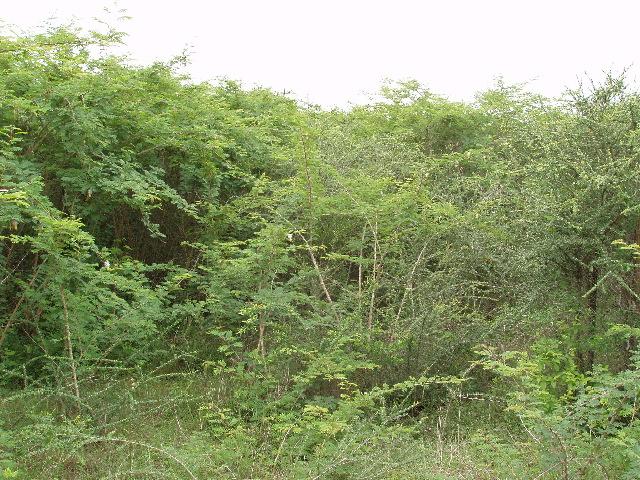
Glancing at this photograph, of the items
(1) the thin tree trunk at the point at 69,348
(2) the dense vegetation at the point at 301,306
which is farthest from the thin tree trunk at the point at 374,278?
(1) the thin tree trunk at the point at 69,348

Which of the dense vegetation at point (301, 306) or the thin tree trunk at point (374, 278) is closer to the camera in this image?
the dense vegetation at point (301, 306)

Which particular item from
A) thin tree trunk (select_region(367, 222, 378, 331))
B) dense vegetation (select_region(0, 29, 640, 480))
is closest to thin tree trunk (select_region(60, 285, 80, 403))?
dense vegetation (select_region(0, 29, 640, 480))

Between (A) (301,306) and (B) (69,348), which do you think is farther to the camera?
(A) (301,306)

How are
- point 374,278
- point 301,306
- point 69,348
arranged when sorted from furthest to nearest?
point 301,306, point 374,278, point 69,348

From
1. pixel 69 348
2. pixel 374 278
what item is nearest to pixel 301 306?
pixel 374 278

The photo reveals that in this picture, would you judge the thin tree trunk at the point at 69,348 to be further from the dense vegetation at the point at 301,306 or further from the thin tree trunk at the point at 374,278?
the thin tree trunk at the point at 374,278

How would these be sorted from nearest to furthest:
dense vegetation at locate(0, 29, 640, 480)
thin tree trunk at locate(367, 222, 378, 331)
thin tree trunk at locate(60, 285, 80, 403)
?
1. dense vegetation at locate(0, 29, 640, 480)
2. thin tree trunk at locate(60, 285, 80, 403)
3. thin tree trunk at locate(367, 222, 378, 331)

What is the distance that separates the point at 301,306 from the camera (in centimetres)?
729

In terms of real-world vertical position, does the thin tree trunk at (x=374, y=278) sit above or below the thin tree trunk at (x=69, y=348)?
above

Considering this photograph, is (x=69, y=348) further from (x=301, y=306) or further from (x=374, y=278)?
(x=374, y=278)

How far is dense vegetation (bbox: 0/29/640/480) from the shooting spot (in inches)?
194

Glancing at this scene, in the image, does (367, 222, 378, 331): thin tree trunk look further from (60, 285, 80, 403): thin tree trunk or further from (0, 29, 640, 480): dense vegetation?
(60, 285, 80, 403): thin tree trunk

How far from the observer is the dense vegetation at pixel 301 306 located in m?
4.93

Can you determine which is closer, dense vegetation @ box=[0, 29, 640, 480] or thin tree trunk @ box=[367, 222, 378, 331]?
dense vegetation @ box=[0, 29, 640, 480]
